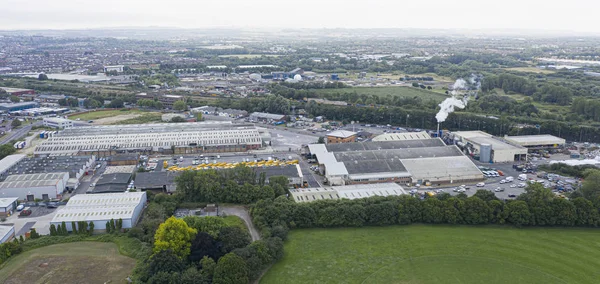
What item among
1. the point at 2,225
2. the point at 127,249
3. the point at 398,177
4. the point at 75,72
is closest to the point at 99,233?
the point at 127,249

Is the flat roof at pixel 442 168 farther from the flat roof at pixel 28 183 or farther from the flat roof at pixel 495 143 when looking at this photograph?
the flat roof at pixel 28 183

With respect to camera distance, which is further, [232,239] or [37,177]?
[37,177]

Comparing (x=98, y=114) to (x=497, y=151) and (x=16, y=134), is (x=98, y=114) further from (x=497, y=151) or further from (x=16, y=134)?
(x=497, y=151)

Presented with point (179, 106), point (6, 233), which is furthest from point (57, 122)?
point (6, 233)

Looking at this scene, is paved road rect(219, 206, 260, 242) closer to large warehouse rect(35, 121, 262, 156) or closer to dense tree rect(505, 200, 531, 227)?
dense tree rect(505, 200, 531, 227)

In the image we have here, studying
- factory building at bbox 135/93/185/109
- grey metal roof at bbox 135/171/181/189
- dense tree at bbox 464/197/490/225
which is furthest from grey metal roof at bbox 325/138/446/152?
factory building at bbox 135/93/185/109

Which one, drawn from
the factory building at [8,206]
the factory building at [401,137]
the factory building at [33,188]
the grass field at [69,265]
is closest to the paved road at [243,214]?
the grass field at [69,265]

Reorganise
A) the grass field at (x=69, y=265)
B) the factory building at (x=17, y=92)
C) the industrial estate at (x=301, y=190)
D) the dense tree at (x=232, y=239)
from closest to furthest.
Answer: the grass field at (x=69, y=265), the industrial estate at (x=301, y=190), the dense tree at (x=232, y=239), the factory building at (x=17, y=92)
